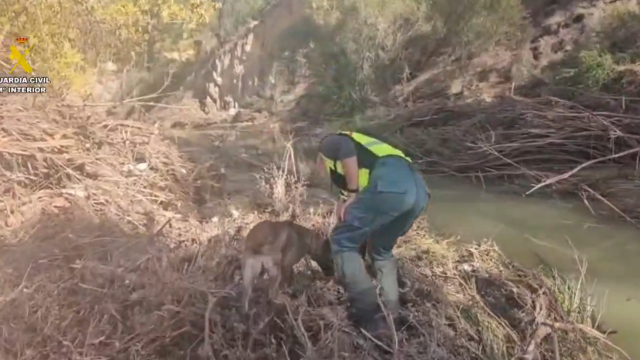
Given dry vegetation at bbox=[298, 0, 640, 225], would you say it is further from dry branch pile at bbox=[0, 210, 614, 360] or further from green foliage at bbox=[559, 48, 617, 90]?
dry branch pile at bbox=[0, 210, 614, 360]

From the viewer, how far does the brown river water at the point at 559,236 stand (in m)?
3.62

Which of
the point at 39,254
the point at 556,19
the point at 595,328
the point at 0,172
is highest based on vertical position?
the point at 556,19

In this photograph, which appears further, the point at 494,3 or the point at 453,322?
the point at 494,3

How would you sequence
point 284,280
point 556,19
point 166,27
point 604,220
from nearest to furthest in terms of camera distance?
point 284,280, point 604,220, point 166,27, point 556,19

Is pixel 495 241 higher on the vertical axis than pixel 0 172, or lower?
lower

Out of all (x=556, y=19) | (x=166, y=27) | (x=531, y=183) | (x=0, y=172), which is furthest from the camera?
(x=556, y=19)

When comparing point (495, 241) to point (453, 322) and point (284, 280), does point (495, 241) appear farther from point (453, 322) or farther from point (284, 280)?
point (284, 280)

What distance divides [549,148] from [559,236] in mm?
1279

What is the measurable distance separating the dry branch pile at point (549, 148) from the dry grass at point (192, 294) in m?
1.42

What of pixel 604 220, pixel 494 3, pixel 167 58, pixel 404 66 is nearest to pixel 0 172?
pixel 167 58

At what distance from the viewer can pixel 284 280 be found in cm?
300

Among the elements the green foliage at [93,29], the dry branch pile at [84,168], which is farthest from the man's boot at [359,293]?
the green foliage at [93,29]

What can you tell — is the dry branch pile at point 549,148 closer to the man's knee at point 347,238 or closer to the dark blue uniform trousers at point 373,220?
the dark blue uniform trousers at point 373,220

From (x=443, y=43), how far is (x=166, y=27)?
312 cm
